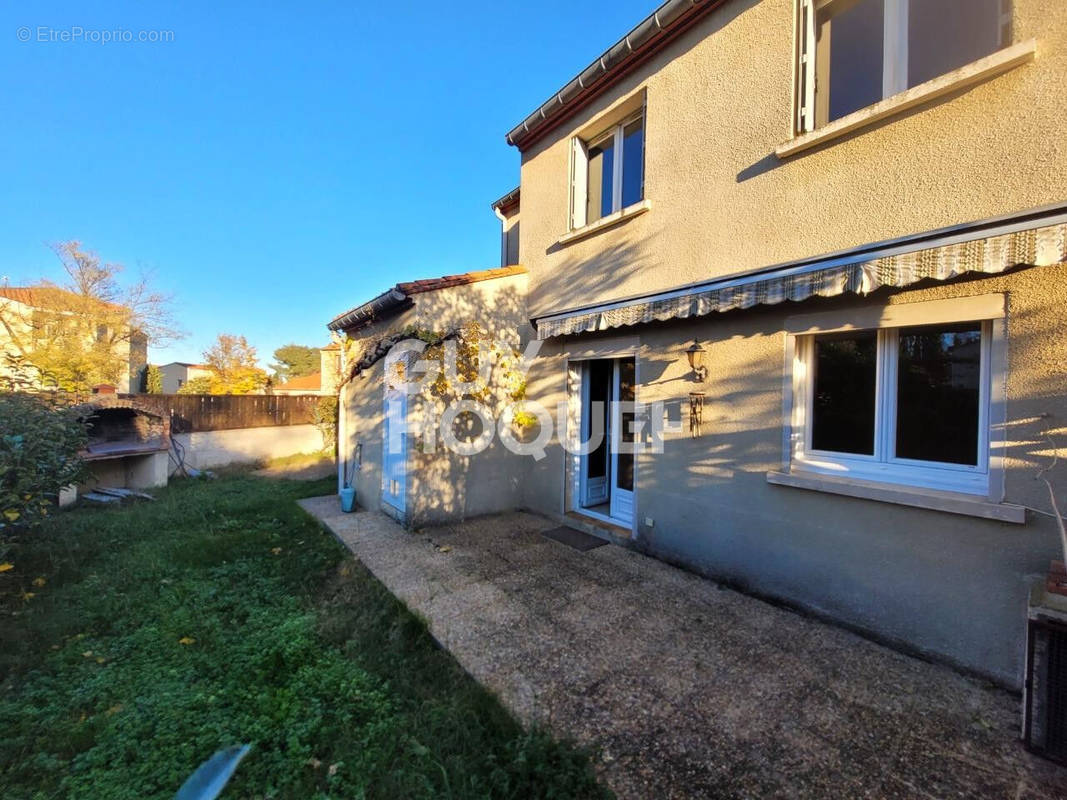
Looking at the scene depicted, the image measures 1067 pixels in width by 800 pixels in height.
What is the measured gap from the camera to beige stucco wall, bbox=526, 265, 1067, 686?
221 inches

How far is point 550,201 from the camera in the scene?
13.8 meters

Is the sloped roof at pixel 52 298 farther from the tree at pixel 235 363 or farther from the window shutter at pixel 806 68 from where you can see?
the window shutter at pixel 806 68

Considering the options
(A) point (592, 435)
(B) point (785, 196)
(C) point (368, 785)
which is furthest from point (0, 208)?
(B) point (785, 196)

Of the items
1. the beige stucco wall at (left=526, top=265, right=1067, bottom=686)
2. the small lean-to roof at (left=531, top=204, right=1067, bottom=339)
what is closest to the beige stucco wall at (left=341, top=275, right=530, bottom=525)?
the beige stucco wall at (left=526, top=265, right=1067, bottom=686)

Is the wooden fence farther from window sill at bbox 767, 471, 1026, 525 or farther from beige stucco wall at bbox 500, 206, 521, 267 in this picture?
window sill at bbox 767, 471, 1026, 525

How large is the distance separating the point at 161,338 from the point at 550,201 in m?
47.6

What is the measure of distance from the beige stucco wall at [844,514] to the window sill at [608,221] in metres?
3.04

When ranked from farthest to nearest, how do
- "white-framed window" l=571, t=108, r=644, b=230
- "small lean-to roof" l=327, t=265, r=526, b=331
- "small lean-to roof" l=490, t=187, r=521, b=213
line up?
"small lean-to roof" l=490, t=187, r=521, b=213 → "small lean-to roof" l=327, t=265, r=526, b=331 → "white-framed window" l=571, t=108, r=644, b=230

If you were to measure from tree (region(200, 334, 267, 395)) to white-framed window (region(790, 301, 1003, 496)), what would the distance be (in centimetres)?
5761

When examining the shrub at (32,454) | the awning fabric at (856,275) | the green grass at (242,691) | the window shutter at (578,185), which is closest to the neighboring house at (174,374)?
the shrub at (32,454)

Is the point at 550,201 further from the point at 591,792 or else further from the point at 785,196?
the point at 591,792

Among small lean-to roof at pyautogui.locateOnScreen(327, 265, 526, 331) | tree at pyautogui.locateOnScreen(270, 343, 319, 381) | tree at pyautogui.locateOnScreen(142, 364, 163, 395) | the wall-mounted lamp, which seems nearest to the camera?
the wall-mounted lamp

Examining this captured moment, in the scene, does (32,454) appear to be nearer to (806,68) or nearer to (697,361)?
(697,361)

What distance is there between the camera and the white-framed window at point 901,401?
20.5ft
